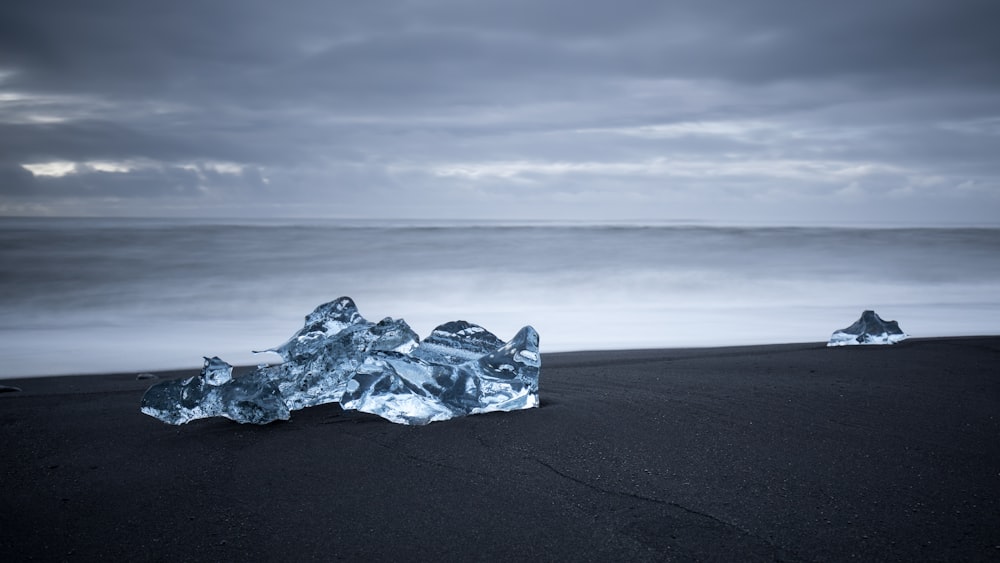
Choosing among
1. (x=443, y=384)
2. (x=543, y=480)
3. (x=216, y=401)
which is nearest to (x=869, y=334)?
(x=443, y=384)

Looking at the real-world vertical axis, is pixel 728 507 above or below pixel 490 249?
below

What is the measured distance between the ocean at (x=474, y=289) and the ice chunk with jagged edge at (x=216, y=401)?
208 cm

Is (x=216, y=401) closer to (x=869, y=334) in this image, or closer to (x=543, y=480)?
(x=543, y=480)

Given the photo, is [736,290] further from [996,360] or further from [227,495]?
[227,495]

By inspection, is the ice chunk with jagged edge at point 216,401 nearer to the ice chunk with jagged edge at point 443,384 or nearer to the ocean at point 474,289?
the ice chunk with jagged edge at point 443,384

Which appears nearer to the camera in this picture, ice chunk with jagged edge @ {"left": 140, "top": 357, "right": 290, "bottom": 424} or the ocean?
ice chunk with jagged edge @ {"left": 140, "top": 357, "right": 290, "bottom": 424}

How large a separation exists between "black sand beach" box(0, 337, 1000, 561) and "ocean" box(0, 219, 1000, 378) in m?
2.39

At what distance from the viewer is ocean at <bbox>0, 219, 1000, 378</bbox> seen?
6277 mm

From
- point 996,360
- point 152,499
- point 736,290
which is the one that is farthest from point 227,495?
point 736,290

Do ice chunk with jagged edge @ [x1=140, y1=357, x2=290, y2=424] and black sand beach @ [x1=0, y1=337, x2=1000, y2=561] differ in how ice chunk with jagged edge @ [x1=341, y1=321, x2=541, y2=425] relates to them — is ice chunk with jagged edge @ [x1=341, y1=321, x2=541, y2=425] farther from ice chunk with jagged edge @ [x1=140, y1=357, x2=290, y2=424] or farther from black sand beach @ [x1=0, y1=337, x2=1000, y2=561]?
ice chunk with jagged edge @ [x1=140, y1=357, x2=290, y2=424]

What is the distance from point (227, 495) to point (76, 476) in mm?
555

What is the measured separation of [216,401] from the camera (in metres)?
2.67

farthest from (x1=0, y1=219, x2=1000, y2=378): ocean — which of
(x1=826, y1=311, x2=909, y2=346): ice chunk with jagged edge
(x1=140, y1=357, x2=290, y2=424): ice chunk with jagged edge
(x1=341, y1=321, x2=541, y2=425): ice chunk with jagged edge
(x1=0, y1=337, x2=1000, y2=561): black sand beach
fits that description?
(x1=341, y1=321, x2=541, y2=425): ice chunk with jagged edge

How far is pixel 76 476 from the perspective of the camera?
2.15 m
